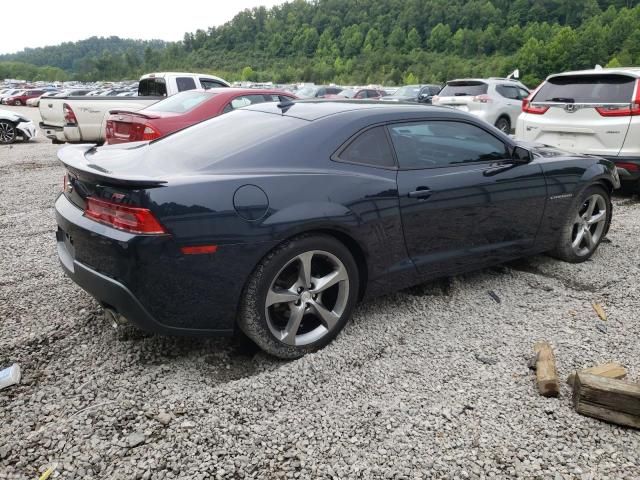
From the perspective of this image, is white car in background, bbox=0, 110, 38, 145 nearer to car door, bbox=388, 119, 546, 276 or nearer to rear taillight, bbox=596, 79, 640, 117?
car door, bbox=388, 119, 546, 276

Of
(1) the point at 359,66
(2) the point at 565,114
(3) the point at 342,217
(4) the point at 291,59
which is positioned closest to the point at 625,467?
(3) the point at 342,217

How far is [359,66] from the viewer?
110188mm

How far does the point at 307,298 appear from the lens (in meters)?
2.88

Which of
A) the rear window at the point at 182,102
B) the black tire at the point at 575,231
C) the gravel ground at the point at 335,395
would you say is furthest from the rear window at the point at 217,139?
the rear window at the point at 182,102

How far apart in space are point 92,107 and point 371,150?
30.7 feet

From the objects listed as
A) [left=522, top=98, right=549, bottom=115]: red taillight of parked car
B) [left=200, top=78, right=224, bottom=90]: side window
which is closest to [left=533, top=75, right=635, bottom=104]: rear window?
[left=522, top=98, right=549, bottom=115]: red taillight of parked car

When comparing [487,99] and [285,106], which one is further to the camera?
[487,99]

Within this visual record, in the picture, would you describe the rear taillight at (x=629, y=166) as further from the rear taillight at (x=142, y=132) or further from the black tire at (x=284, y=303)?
Result: the rear taillight at (x=142, y=132)

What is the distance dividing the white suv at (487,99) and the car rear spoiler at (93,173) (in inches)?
400

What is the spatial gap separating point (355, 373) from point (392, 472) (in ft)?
2.41

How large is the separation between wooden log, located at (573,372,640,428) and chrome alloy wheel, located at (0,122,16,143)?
15.6 m

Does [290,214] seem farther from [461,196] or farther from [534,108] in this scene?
[534,108]

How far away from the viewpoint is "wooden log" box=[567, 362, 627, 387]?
2656 mm

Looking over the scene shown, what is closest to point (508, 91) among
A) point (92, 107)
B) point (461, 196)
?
point (92, 107)
